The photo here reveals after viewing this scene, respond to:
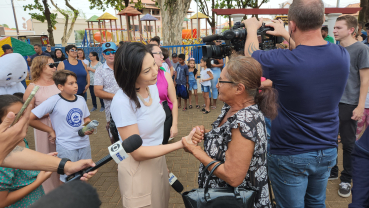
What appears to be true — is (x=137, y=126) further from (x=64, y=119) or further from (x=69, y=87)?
(x=69, y=87)

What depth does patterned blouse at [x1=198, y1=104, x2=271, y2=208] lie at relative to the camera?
143cm

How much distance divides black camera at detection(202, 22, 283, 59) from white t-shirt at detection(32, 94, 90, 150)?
182 centimetres

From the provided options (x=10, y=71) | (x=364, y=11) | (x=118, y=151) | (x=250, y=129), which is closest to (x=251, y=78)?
(x=250, y=129)

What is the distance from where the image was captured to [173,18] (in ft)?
35.1

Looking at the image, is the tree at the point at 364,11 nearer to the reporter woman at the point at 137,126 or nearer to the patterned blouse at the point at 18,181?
the reporter woman at the point at 137,126

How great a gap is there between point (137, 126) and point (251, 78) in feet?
2.94

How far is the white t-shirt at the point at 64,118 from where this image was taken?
9.15 ft

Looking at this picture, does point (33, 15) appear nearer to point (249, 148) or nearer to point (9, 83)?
point (9, 83)

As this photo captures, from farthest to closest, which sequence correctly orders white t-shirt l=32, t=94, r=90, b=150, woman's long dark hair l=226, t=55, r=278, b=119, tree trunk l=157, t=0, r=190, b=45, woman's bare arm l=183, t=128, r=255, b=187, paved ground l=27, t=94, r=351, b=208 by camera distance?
tree trunk l=157, t=0, r=190, b=45 < paved ground l=27, t=94, r=351, b=208 < white t-shirt l=32, t=94, r=90, b=150 < woman's long dark hair l=226, t=55, r=278, b=119 < woman's bare arm l=183, t=128, r=255, b=187

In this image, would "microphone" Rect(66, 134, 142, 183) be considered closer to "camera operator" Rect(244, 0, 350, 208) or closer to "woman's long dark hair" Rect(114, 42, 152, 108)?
"woman's long dark hair" Rect(114, 42, 152, 108)

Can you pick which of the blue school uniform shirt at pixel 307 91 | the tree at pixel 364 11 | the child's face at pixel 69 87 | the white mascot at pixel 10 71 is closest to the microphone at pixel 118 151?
the blue school uniform shirt at pixel 307 91

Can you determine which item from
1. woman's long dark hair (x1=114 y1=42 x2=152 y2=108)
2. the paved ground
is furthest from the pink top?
woman's long dark hair (x1=114 y1=42 x2=152 y2=108)

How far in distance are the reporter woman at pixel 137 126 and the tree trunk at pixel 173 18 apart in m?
9.49

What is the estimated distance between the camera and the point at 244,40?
2.21 metres
